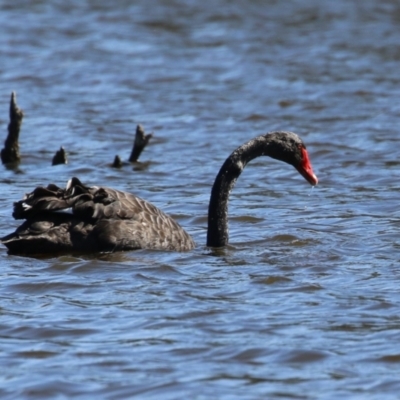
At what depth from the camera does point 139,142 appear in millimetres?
13625

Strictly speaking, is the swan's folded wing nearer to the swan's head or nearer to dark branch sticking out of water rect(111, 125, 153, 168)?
the swan's head

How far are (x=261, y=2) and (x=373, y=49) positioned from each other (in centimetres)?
435

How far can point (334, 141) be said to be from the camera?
1527 centimetres

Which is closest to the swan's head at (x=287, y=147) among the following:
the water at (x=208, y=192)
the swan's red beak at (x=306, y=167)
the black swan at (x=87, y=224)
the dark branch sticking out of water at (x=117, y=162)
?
the swan's red beak at (x=306, y=167)

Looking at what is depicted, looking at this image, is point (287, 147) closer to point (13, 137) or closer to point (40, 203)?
point (40, 203)

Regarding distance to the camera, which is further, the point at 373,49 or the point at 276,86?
the point at 373,49

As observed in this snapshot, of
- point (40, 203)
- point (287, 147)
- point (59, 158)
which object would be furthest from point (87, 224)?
point (59, 158)

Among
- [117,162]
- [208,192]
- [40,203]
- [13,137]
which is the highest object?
[13,137]

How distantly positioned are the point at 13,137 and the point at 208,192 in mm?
2432

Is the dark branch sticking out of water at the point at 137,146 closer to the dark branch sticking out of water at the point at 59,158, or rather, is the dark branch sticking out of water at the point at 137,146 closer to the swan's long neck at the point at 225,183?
the dark branch sticking out of water at the point at 59,158

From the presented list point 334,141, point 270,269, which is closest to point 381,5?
point 334,141

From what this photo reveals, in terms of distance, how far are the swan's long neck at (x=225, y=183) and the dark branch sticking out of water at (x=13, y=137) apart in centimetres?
377

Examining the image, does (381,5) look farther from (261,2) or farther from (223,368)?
(223,368)

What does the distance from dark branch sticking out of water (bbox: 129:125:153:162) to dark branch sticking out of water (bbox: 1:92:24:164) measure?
1282 millimetres
